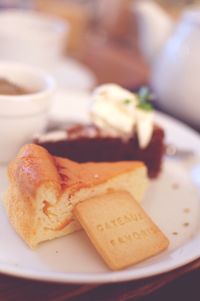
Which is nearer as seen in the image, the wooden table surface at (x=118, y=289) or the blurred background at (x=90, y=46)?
the wooden table surface at (x=118, y=289)

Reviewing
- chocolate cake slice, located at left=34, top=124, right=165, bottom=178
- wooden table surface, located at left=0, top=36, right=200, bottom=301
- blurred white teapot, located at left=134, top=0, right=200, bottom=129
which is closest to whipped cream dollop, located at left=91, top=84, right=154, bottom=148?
chocolate cake slice, located at left=34, top=124, right=165, bottom=178

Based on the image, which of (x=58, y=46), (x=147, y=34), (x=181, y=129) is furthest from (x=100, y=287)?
(x=58, y=46)

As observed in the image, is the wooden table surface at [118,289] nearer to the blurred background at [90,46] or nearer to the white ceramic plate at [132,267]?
the white ceramic plate at [132,267]

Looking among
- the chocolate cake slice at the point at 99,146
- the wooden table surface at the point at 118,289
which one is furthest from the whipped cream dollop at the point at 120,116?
the wooden table surface at the point at 118,289

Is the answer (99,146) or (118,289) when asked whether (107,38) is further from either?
(118,289)

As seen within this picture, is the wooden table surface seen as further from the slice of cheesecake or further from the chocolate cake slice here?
the chocolate cake slice

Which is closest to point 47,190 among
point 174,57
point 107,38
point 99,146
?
point 99,146

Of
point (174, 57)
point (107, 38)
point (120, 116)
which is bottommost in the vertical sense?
point (107, 38)
